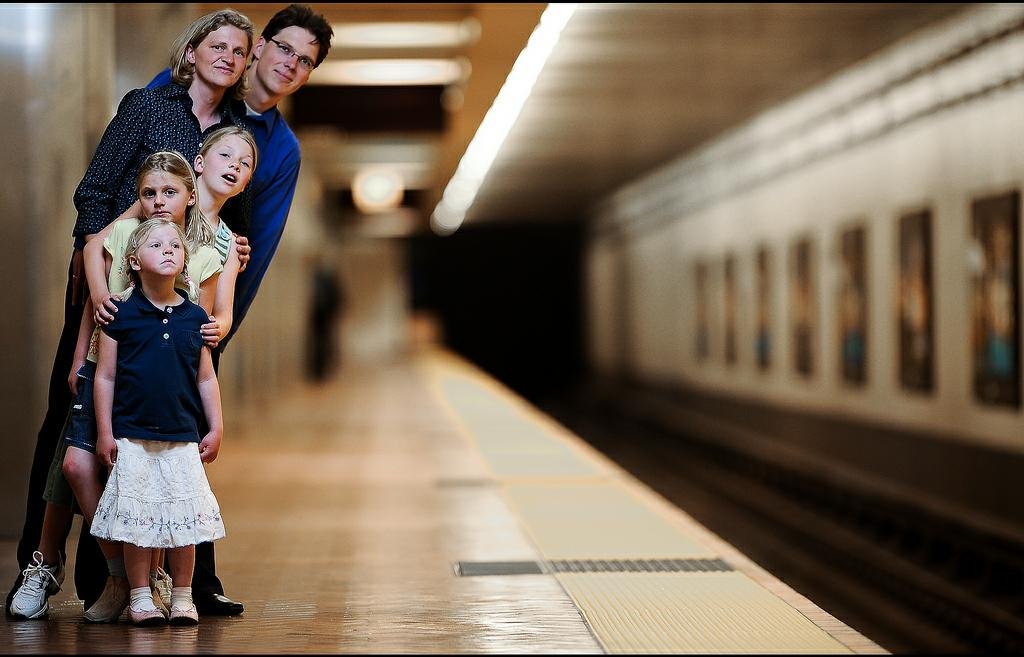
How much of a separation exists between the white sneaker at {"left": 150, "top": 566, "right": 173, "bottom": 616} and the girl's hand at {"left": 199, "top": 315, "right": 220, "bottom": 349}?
72 cm

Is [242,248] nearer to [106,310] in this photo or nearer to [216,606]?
[106,310]

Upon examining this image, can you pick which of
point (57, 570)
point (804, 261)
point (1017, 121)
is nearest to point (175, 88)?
point (57, 570)

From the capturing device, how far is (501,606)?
3.96 meters

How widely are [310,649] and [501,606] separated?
793mm

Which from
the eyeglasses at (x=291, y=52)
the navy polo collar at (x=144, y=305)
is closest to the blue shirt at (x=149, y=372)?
the navy polo collar at (x=144, y=305)

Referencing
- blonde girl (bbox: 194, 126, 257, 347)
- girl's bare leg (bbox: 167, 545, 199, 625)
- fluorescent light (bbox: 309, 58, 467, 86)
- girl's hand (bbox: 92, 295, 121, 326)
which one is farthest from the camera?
fluorescent light (bbox: 309, 58, 467, 86)

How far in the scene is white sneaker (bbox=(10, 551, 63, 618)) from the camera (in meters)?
3.74

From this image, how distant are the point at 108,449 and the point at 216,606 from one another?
673 millimetres

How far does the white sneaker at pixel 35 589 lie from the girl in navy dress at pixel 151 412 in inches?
16.0

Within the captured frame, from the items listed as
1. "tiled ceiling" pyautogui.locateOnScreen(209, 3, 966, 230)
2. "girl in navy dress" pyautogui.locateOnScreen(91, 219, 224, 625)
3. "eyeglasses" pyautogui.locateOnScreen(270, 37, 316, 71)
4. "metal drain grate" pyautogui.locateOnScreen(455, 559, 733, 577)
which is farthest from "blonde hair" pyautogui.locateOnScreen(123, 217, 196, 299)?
"tiled ceiling" pyautogui.locateOnScreen(209, 3, 966, 230)

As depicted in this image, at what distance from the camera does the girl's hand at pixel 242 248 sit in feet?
12.6

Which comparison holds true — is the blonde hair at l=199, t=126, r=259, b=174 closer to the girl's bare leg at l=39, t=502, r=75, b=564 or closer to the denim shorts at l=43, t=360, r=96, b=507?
the denim shorts at l=43, t=360, r=96, b=507

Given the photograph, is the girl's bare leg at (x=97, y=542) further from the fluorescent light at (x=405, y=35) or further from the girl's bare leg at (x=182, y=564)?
the fluorescent light at (x=405, y=35)

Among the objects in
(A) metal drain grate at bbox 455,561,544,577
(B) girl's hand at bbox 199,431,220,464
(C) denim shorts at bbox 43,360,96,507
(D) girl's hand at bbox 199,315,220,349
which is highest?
(D) girl's hand at bbox 199,315,220,349
